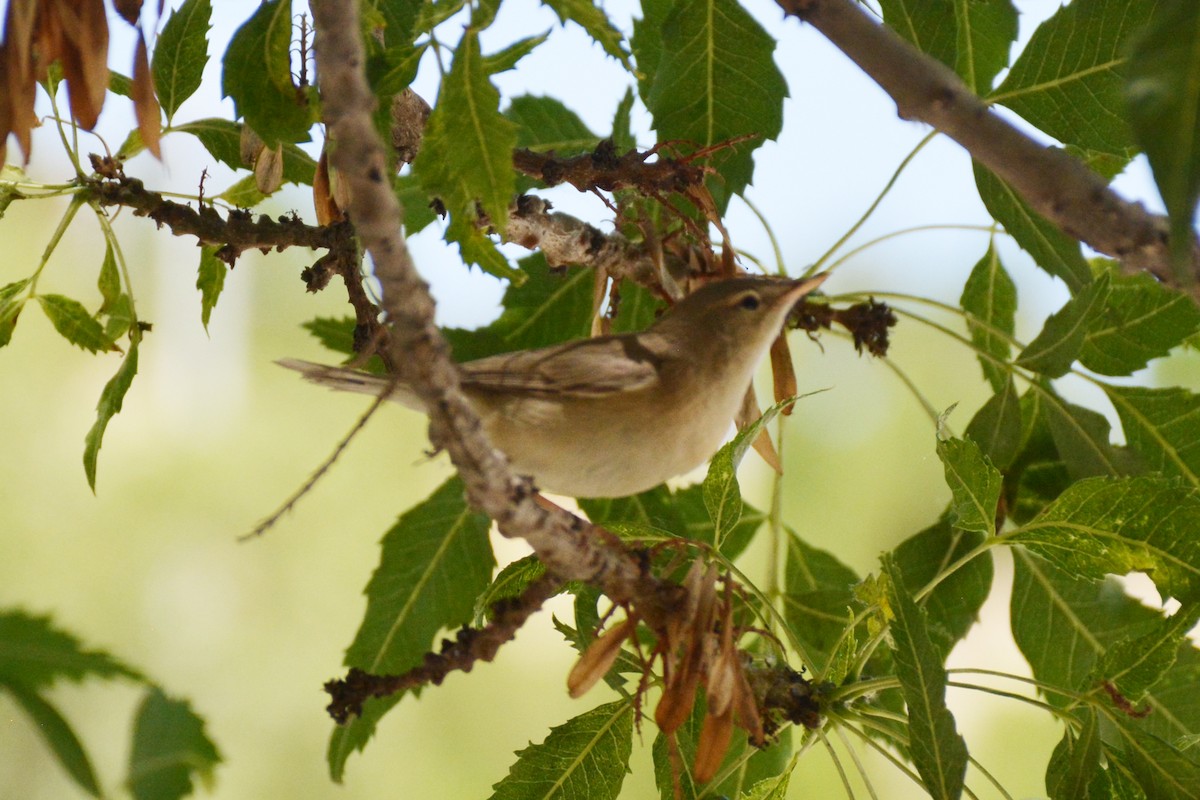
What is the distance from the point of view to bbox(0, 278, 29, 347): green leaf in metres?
1.19

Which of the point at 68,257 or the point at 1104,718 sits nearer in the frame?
the point at 1104,718

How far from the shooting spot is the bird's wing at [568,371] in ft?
3.32

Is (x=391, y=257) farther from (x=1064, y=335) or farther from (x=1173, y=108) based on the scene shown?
(x=1064, y=335)

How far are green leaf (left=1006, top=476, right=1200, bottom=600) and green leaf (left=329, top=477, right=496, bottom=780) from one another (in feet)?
2.36

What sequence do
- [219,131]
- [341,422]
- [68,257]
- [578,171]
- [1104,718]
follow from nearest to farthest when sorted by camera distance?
[1104,718]
[578,171]
[219,131]
[68,257]
[341,422]

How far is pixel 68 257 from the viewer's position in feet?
7.64

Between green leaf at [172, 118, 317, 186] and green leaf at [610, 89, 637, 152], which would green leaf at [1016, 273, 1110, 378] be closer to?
green leaf at [610, 89, 637, 152]

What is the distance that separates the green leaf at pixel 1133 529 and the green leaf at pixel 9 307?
3.90ft

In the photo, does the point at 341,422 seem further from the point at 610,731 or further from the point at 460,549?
the point at 610,731

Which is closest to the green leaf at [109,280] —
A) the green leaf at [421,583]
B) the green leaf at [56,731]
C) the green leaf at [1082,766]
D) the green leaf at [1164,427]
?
the green leaf at [421,583]

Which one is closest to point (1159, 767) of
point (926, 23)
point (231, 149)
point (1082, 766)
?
point (1082, 766)

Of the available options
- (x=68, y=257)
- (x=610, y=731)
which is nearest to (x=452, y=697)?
(x=68, y=257)

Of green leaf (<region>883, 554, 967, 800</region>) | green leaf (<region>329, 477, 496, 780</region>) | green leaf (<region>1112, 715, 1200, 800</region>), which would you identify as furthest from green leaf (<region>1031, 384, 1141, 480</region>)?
green leaf (<region>329, 477, 496, 780</region>)

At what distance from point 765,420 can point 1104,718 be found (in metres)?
0.47
